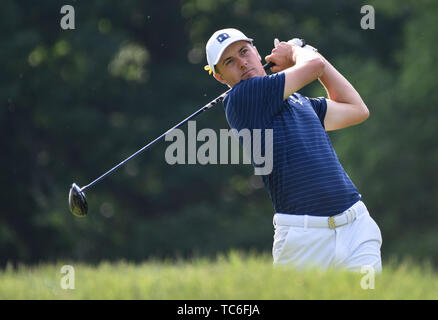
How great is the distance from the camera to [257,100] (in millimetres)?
4016

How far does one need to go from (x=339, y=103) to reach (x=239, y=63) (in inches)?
26.3

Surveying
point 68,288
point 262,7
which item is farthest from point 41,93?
point 68,288

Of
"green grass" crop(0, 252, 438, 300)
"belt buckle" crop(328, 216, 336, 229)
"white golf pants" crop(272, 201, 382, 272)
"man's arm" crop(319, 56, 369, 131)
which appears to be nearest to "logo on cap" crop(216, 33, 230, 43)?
"man's arm" crop(319, 56, 369, 131)

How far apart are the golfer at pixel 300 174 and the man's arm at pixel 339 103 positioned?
0.87ft

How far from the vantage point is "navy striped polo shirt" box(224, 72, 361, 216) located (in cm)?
391

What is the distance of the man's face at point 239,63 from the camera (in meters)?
4.13

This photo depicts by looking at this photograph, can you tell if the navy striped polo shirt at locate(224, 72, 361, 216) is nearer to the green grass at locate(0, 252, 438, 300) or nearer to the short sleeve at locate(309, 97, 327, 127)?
the short sleeve at locate(309, 97, 327, 127)

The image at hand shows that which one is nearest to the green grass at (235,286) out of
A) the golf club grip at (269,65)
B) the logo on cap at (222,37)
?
the golf club grip at (269,65)

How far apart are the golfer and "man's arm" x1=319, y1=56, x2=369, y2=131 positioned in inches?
10.4

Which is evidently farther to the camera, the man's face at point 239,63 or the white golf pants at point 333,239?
the man's face at point 239,63

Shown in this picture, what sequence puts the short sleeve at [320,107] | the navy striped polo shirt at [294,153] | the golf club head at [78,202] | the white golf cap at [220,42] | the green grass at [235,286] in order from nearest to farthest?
the navy striped polo shirt at [294,153]
the white golf cap at [220,42]
the green grass at [235,286]
the short sleeve at [320,107]
the golf club head at [78,202]

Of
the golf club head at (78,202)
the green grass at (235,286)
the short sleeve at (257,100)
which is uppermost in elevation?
the short sleeve at (257,100)

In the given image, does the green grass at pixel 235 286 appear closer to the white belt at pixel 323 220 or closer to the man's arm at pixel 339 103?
the white belt at pixel 323 220
